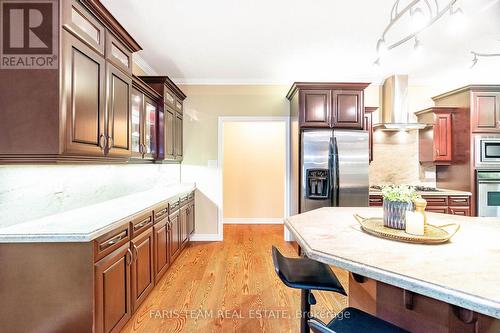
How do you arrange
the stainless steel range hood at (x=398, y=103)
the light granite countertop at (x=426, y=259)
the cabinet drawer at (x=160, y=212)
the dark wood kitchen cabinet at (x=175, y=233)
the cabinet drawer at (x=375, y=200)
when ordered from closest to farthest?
1. the light granite countertop at (x=426, y=259)
2. the cabinet drawer at (x=160, y=212)
3. the dark wood kitchen cabinet at (x=175, y=233)
4. the cabinet drawer at (x=375, y=200)
5. the stainless steel range hood at (x=398, y=103)

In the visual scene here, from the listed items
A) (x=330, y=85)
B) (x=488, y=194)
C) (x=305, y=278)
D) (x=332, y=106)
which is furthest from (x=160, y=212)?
(x=488, y=194)

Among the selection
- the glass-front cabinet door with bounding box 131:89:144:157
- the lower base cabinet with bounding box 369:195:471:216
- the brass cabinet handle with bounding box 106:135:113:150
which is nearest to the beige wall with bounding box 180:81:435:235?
the lower base cabinet with bounding box 369:195:471:216

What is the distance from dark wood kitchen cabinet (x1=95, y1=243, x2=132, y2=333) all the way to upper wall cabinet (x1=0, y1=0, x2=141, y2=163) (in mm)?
717

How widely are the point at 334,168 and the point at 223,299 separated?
205 cm

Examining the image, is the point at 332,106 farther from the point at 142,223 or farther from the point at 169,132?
the point at 142,223

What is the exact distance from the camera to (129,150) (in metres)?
2.36

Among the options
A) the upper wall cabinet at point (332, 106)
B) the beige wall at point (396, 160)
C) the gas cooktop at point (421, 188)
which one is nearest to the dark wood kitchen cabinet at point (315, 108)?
the upper wall cabinet at point (332, 106)

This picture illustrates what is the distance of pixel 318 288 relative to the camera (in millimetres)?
1270

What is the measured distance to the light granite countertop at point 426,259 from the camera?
836 millimetres

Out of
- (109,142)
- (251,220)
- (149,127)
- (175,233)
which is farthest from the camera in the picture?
(251,220)

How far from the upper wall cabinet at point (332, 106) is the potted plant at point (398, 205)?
2.14 m

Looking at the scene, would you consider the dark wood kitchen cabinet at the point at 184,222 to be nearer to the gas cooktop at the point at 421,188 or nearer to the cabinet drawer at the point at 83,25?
the cabinet drawer at the point at 83,25

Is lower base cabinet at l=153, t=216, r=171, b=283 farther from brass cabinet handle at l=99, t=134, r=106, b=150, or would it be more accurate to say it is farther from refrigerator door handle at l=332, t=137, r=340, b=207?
refrigerator door handle at l=332, t=137, r=340, b=207

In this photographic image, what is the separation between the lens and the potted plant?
1.46 m
